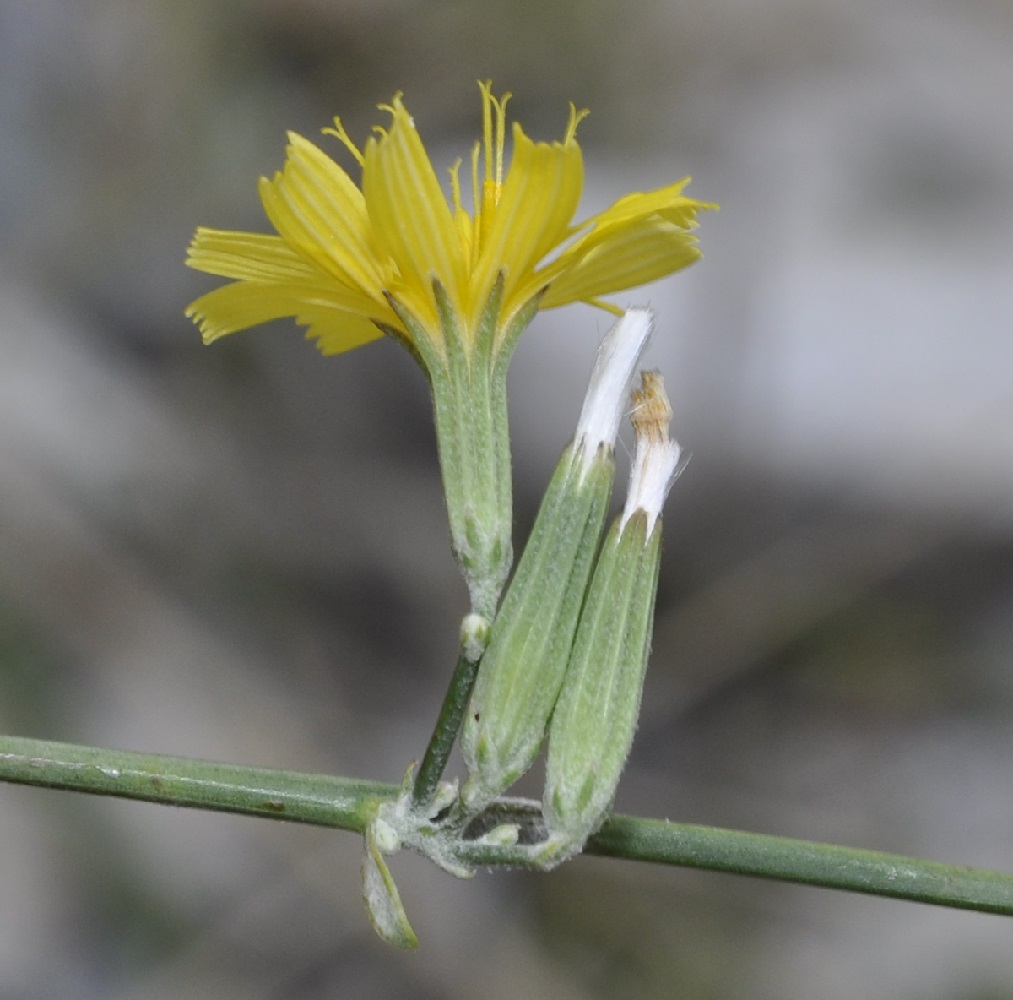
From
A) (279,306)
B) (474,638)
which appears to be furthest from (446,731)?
(279,306)

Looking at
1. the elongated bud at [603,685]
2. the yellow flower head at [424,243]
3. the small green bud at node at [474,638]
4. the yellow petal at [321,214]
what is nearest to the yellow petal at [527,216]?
the yellow flower head at [424,243]

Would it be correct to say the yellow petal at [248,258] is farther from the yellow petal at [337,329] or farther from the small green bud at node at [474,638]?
the small green bud at node at [474,638]

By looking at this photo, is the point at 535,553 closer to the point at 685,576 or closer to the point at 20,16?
the point at 685,576

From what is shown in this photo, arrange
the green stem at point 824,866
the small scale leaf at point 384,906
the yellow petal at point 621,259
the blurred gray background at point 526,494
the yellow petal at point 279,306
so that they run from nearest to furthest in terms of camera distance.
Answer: the small scale leaf at point 384,906, the green stem at point 824,866, the yellow petal at point 621,259, the yellow petal at point 279,306, the blurred gray background at point 526,494

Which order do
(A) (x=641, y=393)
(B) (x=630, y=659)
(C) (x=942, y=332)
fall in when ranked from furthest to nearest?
(C) (x=942, y=332)
(A) (x=641, y=393)
(B) (x=630, y=659)

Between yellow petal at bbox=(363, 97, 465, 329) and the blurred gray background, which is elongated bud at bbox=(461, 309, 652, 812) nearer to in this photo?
yellow petal at bbox=(363, 97, 465, 329)

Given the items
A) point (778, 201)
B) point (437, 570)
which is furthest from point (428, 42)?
point (437, 570)
